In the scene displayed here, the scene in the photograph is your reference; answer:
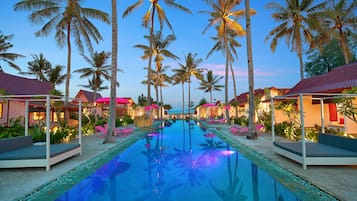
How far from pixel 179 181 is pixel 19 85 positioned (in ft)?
57.0

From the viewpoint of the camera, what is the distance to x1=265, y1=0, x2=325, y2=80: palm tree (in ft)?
54.6

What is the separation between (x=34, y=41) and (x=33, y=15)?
10.0ft

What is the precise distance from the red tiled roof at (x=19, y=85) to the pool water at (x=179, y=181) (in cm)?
1249

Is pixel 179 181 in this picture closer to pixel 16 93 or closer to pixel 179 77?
pixel 16 93

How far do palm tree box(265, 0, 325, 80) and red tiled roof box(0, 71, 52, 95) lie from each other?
69.5ft

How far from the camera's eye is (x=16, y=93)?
14.5 m

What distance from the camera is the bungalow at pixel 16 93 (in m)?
13.7

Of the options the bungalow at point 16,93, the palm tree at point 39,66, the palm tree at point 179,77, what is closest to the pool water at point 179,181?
the bungalow at point 16,93

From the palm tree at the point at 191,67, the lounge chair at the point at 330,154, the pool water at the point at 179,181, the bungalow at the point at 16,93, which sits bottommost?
the pool water at the point at 179,181

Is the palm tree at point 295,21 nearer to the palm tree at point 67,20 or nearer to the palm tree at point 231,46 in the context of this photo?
the palm tree at point 231,46

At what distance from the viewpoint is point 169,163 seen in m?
6.75

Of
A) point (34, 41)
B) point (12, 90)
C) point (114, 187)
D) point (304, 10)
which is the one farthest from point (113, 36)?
point (304, 10)

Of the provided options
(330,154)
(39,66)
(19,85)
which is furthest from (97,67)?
(330,154)

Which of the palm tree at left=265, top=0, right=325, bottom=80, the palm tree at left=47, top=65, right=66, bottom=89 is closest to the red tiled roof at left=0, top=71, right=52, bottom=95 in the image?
the palm tree at left=47, top=65, right=66, bottom=89
